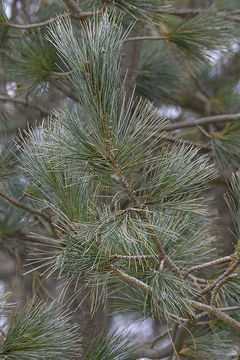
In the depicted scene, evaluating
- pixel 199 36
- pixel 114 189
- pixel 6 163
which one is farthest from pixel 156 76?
pixel 114 189

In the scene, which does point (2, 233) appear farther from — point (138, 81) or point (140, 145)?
point (140, 145)

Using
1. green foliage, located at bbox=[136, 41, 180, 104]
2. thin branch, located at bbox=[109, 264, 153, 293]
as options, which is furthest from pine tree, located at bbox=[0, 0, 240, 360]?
green foliage, located at bbox=[136, 41, 180, 104]

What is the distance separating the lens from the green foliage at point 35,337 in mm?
904

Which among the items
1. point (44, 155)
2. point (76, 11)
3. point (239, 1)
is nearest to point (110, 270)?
point (44, 155)

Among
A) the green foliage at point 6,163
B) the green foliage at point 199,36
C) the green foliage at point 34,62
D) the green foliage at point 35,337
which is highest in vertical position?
the green foliage at point 199,36

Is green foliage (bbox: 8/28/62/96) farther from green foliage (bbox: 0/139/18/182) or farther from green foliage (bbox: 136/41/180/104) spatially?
green foliage (bbox: 136/41/180/104)

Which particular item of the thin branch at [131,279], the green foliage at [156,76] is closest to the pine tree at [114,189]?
the thin branch at [131,279]

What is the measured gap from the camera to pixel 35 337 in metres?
0.93

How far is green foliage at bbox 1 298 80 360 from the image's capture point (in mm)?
904

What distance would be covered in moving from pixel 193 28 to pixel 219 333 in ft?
2.40

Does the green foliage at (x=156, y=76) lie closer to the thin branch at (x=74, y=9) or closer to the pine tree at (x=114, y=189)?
the pine tree at (x=114, y=189)

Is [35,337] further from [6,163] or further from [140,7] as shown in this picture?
[140,7]

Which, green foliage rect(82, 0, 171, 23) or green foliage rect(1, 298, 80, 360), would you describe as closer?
green foliage rect(1, 298, 80, 360)

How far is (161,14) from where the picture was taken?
4.31 feet
